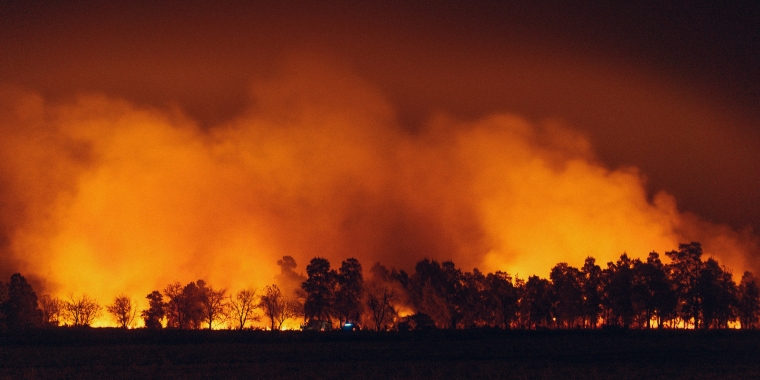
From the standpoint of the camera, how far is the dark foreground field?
153ft

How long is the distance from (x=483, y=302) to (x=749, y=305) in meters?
56.9

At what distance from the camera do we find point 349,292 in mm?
122875

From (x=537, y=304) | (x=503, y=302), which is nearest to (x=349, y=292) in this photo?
(x=503, y=302)

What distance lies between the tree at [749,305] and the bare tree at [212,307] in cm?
10171

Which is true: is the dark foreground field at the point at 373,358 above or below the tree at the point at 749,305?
below

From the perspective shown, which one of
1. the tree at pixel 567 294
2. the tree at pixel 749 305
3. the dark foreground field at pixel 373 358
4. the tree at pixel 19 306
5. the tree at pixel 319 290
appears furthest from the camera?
the tree at pixel 749 305

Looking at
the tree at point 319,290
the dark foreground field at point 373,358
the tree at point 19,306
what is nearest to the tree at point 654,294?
the dark foreground field at point 373,358

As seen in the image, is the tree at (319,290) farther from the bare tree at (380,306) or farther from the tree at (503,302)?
the tree at (503,302)

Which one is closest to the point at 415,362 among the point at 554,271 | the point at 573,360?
the point at 573,360

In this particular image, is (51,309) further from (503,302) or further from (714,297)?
(714,297)

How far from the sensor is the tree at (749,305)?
14306 cm

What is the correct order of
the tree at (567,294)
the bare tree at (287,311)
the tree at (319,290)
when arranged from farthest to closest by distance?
the tree at (567,294) → the bare tree at (287,311) → the tree at (319,290)

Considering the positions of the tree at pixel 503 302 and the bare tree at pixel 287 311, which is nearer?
the bare tree at pixel 287 311

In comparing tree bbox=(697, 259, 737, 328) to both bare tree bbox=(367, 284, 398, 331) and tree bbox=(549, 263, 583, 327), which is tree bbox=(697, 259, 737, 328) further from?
bare tree bbox=(367, 284, 398, 331)
